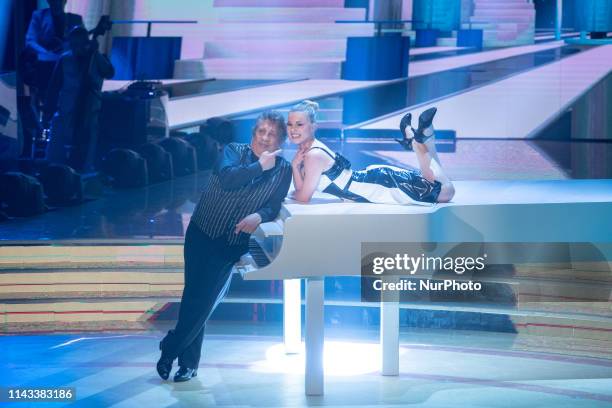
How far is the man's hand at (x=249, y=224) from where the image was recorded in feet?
15.9

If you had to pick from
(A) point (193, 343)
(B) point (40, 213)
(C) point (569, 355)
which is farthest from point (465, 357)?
(B) point (40, 213)

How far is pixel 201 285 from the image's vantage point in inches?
194

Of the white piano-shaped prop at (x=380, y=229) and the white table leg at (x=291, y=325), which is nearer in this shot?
the white piano-shaped prop at (x=380, y=229)

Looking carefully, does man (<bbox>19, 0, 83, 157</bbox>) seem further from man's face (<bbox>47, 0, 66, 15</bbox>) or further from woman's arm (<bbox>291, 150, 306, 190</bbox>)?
woman's arm (<bbox>291, 150, 306, 190</bbox>)

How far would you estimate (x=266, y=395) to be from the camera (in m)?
4.86

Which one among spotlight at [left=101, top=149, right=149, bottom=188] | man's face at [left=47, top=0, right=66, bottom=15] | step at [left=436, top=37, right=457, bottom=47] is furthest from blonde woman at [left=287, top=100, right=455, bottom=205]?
step at [left=436, top=37, right=457, bottom=47]

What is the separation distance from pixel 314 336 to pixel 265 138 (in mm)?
896

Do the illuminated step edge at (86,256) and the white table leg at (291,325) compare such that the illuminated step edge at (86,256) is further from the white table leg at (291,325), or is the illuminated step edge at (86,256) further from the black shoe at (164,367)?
the black shoe at (164,367)

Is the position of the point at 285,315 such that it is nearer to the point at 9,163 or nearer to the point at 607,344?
the point at 607,344

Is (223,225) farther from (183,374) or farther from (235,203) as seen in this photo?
(183,374)

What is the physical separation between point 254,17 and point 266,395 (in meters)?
7.01

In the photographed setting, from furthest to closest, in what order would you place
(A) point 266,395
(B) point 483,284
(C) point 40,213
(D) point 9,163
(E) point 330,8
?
(E) point 330,8 → (D) point 9,163 → (C) point 40,213 → (B) point 483,284 → (A) point 266,395

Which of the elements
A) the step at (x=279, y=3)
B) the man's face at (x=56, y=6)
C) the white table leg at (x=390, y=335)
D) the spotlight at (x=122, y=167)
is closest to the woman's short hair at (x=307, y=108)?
the white table leg at (x=390, y=335)

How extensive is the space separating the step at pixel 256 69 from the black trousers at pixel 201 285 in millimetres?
6567
